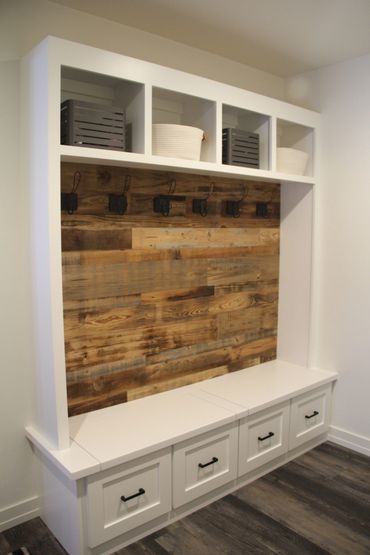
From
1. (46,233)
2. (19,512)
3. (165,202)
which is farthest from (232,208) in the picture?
(19,512)

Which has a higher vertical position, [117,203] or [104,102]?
[104,102]

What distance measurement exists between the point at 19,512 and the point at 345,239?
2503 mm

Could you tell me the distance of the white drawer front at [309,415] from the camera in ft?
9.60

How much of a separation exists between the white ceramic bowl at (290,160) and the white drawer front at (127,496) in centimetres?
187

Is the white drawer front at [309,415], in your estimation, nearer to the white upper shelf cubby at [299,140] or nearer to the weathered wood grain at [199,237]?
the weathered wood grain at [199,237]

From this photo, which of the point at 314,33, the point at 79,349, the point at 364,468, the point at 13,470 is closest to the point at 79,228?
the point at 79,349

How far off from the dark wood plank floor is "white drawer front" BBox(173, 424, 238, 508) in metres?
0.12

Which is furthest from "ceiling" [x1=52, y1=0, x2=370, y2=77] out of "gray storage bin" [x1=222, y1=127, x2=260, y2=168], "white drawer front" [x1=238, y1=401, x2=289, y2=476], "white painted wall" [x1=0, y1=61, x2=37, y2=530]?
"white drawer front" [x1=238, y1=401, x2=289, y2=476]

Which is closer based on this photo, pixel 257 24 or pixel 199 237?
pixel 257 24

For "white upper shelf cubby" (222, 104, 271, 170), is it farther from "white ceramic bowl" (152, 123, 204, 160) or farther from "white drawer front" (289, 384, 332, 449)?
"white drawer front" (289, 384, 332, 449)

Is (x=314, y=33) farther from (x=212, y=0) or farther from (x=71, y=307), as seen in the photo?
(x=71, y=307)

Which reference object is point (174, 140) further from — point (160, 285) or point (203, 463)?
point (203, 463)

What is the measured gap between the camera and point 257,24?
245 centimetres

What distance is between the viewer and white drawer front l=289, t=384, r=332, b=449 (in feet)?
9.60
